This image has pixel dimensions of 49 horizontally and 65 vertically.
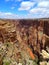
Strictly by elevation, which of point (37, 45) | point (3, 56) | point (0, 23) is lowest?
point (37, 45)

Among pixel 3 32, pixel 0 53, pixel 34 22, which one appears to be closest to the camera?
pixel 0 53

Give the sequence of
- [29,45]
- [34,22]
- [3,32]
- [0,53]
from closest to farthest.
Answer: [0,53] < [3,32] < [29,45] < [34,22]

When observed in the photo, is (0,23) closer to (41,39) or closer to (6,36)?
(6,36)

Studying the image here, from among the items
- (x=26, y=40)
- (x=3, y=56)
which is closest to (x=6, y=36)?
(x=3, y=56)

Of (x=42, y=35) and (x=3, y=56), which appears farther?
(x=42, y=35)

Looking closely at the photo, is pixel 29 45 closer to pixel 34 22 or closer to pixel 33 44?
pixel 33 44

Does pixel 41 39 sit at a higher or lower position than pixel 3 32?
lower

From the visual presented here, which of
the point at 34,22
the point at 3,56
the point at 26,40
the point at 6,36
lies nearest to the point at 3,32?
the point at 6,36

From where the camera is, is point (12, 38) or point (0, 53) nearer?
point (0, 53)

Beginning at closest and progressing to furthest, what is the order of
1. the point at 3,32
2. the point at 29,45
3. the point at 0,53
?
the point at 0,53
the point at 3,32
the point at 29,45
